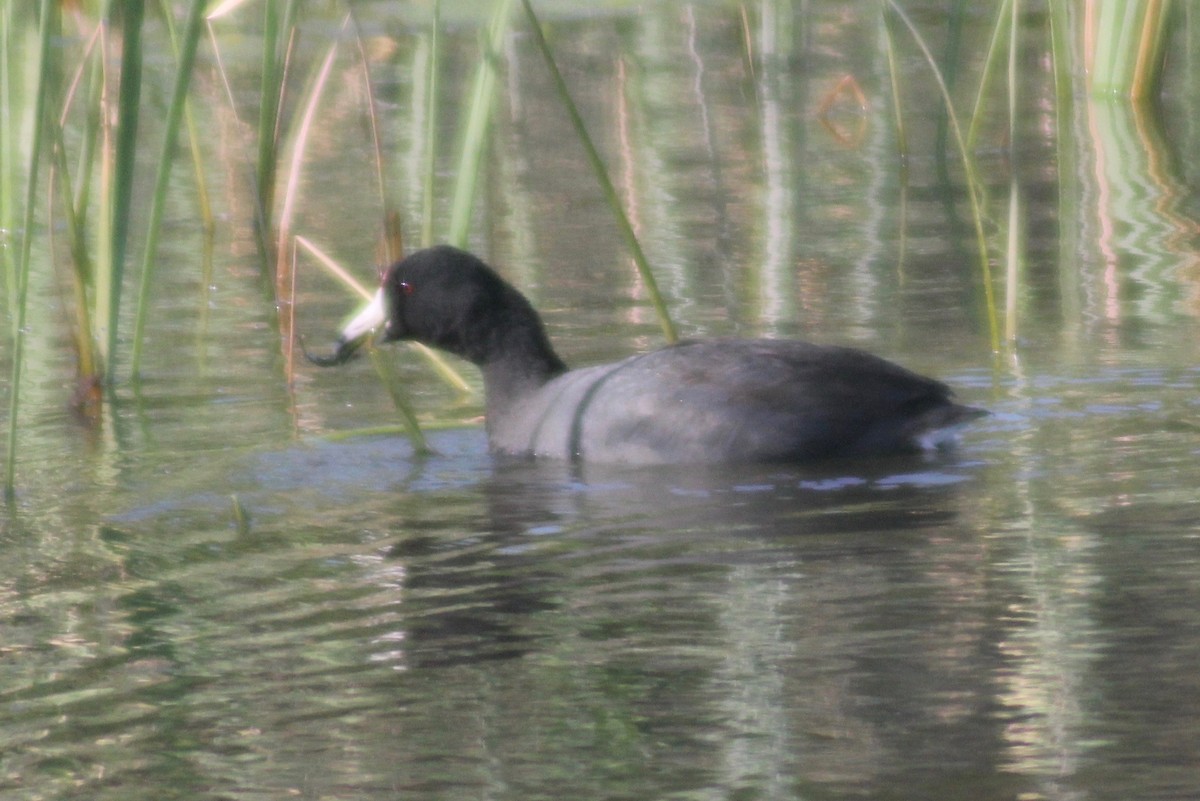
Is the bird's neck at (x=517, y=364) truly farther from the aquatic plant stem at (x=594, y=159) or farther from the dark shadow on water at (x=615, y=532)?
the aquatic plant stem at (x=594, y=159)

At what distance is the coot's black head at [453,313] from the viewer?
6410 millimetres

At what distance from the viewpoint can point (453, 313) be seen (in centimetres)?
647

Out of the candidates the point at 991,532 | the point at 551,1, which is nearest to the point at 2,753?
the point at 991,532

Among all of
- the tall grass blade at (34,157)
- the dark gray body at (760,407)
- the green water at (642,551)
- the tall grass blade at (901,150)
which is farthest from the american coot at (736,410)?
the tall grass blade at (34,157)

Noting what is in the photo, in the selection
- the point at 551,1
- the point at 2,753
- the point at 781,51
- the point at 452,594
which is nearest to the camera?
the point at 2,753

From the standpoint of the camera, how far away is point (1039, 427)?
5.95 meters

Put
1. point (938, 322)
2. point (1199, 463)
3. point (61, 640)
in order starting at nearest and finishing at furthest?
point (61, 640)
point (1199, 463)
point (938, 322)

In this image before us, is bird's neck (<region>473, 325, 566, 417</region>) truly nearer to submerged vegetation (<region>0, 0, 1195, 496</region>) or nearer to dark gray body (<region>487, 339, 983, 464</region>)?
submerged vegetation (<region>0, 0, 1195, 496</region>)

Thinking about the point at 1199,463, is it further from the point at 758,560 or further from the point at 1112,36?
the point at 1112,36

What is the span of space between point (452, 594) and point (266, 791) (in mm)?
1239

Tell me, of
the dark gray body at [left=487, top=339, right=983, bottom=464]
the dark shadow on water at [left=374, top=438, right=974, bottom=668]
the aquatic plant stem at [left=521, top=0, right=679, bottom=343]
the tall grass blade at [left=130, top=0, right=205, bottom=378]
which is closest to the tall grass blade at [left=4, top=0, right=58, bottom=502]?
the tall grass blade at [left=130, top=0, right=205, bottom=378]

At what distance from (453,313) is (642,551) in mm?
1879

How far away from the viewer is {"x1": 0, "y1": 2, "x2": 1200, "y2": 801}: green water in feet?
11.1

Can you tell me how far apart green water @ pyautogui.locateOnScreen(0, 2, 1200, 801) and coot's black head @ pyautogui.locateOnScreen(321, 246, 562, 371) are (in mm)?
277
